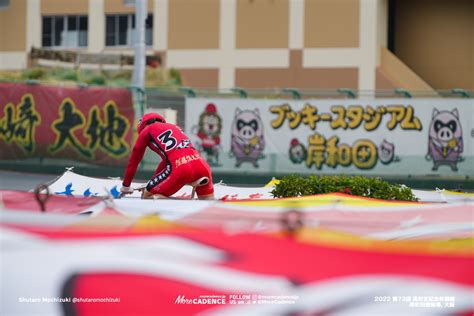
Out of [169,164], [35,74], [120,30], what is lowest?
[169,164]

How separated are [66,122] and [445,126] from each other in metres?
9.41

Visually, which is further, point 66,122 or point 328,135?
point 66,122

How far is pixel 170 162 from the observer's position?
29.9 feet

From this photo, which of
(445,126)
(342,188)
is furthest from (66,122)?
(342,188)

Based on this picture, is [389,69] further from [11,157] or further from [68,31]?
[11,157]

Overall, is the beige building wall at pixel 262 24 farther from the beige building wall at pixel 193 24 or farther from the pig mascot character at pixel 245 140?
the pig mascot character at pixel 245 140

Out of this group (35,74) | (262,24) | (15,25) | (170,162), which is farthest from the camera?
(15,25)

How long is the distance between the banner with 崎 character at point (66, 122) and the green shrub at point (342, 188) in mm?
11645

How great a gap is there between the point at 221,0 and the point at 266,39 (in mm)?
2886

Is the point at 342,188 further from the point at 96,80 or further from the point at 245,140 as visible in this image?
the point at 96,80

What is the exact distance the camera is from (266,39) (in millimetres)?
41562

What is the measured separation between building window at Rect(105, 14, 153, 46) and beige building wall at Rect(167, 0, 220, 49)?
2.14 meters

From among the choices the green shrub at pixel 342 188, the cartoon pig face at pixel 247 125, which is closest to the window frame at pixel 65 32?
the cartoon pig face at pixel 247 125

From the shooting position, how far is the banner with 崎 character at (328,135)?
21.1m
